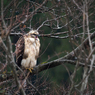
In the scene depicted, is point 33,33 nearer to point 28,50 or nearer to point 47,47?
point 28,50

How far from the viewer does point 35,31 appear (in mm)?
5078

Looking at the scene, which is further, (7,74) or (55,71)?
(55,71)

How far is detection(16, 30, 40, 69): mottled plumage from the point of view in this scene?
17.5 ft

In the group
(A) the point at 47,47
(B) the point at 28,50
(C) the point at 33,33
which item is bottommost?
(B) the point at 28,50

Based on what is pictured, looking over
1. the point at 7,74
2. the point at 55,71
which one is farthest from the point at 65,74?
the point at 7,74

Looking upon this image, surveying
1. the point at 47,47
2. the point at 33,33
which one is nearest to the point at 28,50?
the point at 33,33

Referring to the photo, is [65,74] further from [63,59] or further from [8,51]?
[8,51]

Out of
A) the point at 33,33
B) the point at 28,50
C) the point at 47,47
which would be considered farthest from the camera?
the point at 28,50

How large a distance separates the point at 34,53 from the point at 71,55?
3.57 feet

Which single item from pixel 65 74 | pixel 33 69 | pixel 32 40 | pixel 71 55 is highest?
pixel 32 40

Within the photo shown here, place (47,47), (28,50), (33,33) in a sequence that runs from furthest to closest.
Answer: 1. (28,50)
2. (33,33)
3. (47,47)

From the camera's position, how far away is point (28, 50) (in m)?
5.44

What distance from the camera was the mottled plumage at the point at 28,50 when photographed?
5.34 metres

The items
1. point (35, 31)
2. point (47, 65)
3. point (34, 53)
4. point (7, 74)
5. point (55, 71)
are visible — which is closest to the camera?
point (7, 74)
